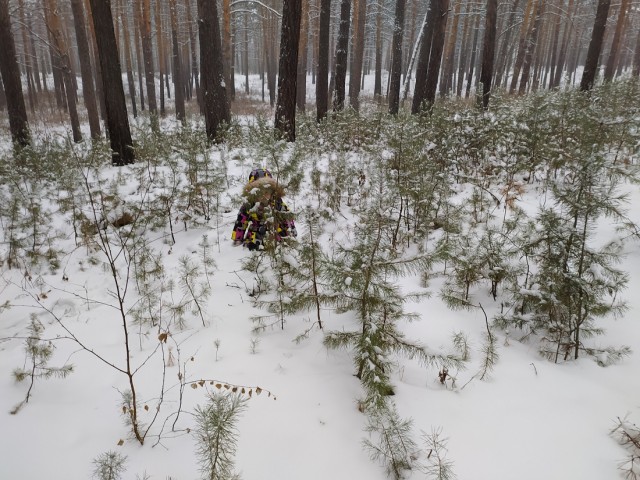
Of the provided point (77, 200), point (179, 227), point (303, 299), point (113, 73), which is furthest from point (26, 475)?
point (113, 73)

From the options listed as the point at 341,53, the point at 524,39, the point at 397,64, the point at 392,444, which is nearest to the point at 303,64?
the point at 397,64

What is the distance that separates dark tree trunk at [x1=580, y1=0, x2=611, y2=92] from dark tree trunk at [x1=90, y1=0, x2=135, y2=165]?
1266 cm

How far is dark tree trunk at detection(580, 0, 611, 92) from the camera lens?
10876mm

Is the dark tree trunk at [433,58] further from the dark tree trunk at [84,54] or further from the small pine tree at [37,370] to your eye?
the dark tree trunk at [84,54]

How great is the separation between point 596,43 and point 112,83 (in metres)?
13.5

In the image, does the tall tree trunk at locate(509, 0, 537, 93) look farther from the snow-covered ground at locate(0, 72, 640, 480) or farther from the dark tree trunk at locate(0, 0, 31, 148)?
the dark tree trunk at locate(0, 0, 31, 148)

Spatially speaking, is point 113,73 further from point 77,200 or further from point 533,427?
point 533,427

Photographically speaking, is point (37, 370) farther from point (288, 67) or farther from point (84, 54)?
point (84, 54)

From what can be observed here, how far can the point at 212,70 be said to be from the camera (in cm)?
990

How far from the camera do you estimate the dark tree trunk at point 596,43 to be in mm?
10876

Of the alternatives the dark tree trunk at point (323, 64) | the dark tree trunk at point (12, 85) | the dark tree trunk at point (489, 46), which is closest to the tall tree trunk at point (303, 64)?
the dark tree trunk at point (323, 64)

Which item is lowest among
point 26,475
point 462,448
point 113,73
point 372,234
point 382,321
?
point 26,475

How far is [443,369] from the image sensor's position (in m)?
2.71

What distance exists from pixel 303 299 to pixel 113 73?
26.2 ft
